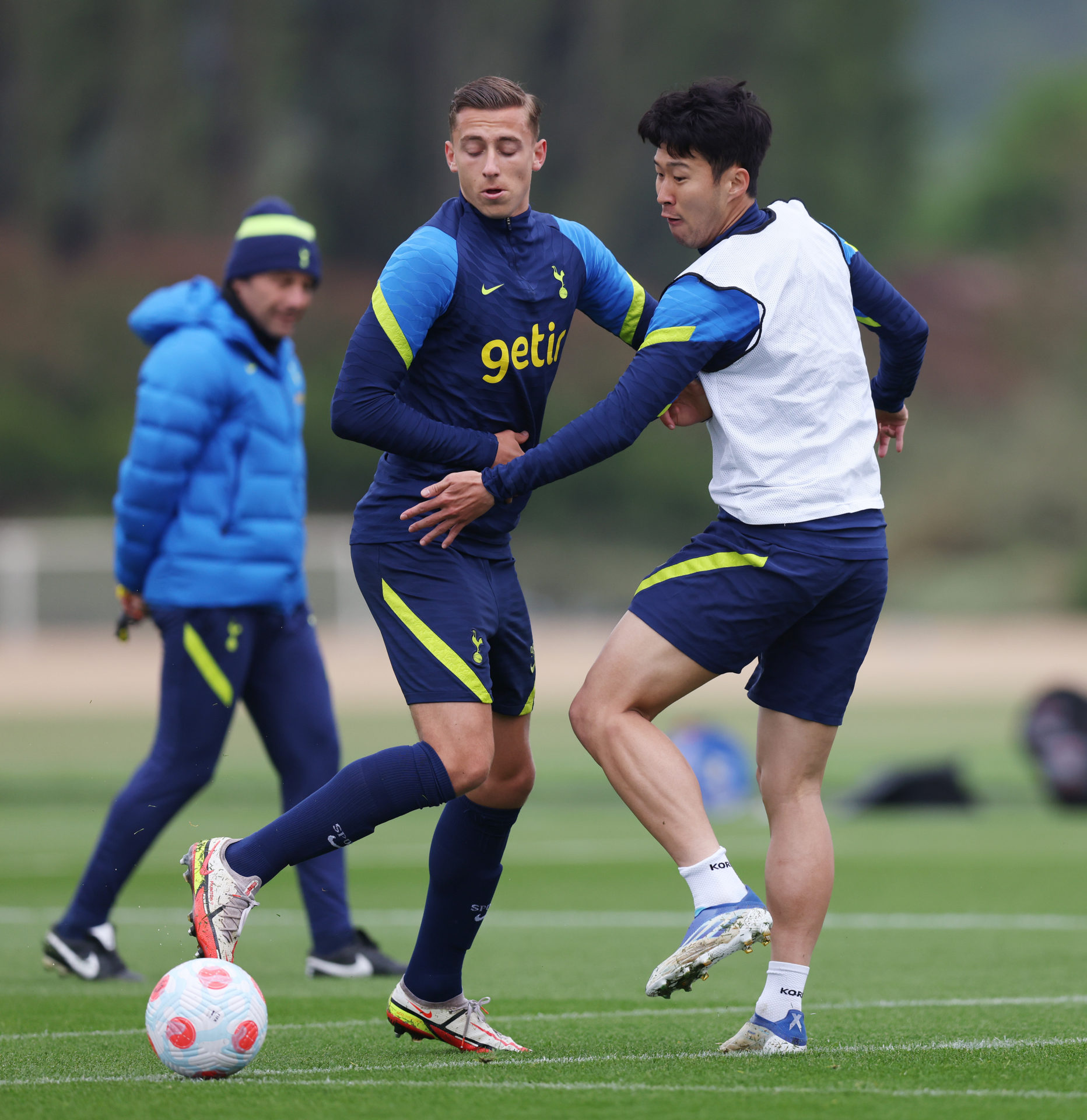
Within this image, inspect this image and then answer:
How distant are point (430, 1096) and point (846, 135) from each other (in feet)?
176

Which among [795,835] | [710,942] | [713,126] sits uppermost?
[713,126]

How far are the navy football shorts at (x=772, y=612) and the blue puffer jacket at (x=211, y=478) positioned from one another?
2.37 metres

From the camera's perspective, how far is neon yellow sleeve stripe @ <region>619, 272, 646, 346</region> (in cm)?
536

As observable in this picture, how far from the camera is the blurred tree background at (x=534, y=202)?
1780 inches

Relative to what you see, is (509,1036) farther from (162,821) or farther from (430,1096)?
(162,821)

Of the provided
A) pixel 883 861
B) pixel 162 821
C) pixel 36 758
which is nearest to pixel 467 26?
pixel 36 758

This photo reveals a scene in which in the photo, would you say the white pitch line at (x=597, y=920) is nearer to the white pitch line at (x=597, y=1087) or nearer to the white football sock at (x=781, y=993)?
the white football sock at (x=781, y=993)

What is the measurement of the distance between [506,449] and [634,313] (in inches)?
27.4

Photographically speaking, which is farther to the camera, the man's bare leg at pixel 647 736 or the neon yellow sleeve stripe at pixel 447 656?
the neon yellow sleeve stripe at pixel 447 656

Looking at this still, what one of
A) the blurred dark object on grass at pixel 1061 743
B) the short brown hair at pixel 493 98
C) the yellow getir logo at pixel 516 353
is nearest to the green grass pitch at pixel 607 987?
the blurred dark object on grass at pixel 1061 743

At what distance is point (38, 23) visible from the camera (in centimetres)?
4956

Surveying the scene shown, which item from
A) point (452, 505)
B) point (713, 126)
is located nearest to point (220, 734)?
point (452, 505)

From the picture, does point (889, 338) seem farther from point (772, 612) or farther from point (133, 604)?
point (133, 604)

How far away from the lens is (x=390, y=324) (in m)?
4.78
